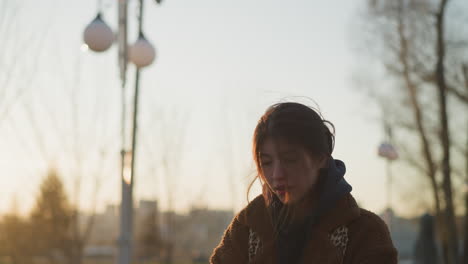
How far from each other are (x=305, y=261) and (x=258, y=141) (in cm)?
35

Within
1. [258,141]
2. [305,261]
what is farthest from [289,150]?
[305,261]

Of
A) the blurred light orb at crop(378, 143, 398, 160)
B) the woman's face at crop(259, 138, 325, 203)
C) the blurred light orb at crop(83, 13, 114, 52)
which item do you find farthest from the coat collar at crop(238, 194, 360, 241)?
the blurred light orb at crop(378, 143, 398, 160)

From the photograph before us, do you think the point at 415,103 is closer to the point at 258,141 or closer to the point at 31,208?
the point at 258,141

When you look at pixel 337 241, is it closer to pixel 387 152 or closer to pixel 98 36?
pixel 98 36

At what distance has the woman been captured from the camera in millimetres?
2012

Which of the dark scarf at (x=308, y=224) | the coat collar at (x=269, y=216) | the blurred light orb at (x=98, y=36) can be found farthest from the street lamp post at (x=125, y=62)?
the dark scarf at (x=308, y=224)

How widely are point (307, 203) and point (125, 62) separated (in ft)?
22.7

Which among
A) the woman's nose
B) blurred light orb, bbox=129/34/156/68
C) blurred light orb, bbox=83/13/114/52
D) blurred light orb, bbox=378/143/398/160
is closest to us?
the woman's nose

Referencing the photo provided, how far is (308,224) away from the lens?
2092 millimetres

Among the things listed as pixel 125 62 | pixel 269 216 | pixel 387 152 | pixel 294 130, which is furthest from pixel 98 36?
pixel 387 152

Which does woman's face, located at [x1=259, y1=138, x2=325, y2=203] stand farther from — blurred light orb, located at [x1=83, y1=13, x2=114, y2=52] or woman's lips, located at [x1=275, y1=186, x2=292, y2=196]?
blurred light orb, located at [x1=83, y1=13, x2=114, y2=52]

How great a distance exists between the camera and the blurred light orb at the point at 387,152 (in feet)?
53.5

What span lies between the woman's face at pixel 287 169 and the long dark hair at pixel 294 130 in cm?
2

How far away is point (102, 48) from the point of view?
7.44 metres
